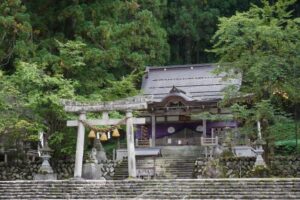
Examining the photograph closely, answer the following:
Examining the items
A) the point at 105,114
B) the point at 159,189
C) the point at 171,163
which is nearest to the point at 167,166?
the point at 171,163

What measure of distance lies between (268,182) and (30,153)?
40.0ft

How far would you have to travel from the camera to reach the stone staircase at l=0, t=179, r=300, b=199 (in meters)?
13.1

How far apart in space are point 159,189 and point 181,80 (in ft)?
57.0

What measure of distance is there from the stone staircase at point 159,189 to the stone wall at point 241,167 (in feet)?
18.5

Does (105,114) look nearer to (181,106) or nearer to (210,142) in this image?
(210,142)

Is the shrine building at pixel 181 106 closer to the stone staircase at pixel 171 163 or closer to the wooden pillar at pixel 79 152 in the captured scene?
the stone staircase at pixel 171 163

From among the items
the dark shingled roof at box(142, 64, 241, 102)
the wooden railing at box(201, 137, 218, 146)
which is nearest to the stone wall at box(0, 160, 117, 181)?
the wooden railing at box(201, 137, 218, 146)

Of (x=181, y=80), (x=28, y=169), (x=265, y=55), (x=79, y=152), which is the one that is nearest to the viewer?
(x=79, y=152)

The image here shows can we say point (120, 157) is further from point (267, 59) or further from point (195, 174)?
point (267, 59)

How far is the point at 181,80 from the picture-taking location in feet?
101

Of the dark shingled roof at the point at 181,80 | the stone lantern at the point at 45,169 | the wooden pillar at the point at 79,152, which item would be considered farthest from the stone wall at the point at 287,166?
the dark shingled roof at the point at 181,80

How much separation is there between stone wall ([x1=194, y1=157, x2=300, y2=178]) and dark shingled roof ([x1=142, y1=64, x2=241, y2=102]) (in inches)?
327

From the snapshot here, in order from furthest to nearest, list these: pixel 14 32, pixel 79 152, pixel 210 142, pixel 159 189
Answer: pixel 210 142, pixel 14 32, pixel 79 152, pixel 159 189

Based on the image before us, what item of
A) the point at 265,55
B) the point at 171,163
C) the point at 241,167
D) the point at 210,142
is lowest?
the point at 241,167
